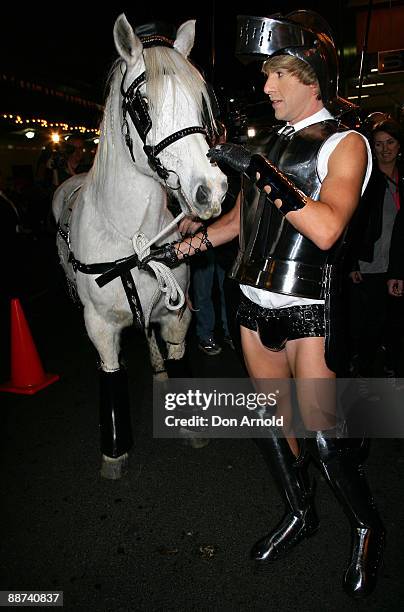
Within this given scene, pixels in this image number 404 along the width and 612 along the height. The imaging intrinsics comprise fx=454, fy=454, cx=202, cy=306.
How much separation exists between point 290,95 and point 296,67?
3.8 inches

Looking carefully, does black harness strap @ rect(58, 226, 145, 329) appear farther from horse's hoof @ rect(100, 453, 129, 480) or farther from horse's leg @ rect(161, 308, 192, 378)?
horse's hoof @ rect(100, 453, 129, 480)

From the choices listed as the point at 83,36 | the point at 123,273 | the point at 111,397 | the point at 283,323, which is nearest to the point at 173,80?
the point at 123,273

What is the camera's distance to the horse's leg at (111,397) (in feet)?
8.86

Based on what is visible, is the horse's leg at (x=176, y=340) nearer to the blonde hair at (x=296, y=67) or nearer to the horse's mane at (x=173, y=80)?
the horse's mane at (x=173, y=80)

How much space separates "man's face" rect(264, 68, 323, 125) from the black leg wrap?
5.74 ft

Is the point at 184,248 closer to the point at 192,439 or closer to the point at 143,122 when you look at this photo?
the point at 143,122

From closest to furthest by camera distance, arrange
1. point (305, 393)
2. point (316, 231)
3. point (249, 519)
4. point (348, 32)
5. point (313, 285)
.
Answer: point (316, 231) < point (313, 285) < point (305, 393) < point (249, 519) < point (348, 32)

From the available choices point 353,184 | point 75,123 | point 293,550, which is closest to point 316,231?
point 353,184

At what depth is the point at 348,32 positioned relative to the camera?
13070 millimetres

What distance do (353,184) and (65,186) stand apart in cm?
328

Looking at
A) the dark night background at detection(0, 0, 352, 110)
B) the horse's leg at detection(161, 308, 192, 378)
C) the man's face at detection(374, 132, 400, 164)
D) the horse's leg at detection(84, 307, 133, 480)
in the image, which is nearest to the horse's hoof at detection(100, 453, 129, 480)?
the horse's leg at detection(84, 307, 133, 480)

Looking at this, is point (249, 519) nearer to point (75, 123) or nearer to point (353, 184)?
point (353, 184)

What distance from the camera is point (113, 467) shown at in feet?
9.48

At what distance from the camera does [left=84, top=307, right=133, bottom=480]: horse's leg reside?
2.70 m
